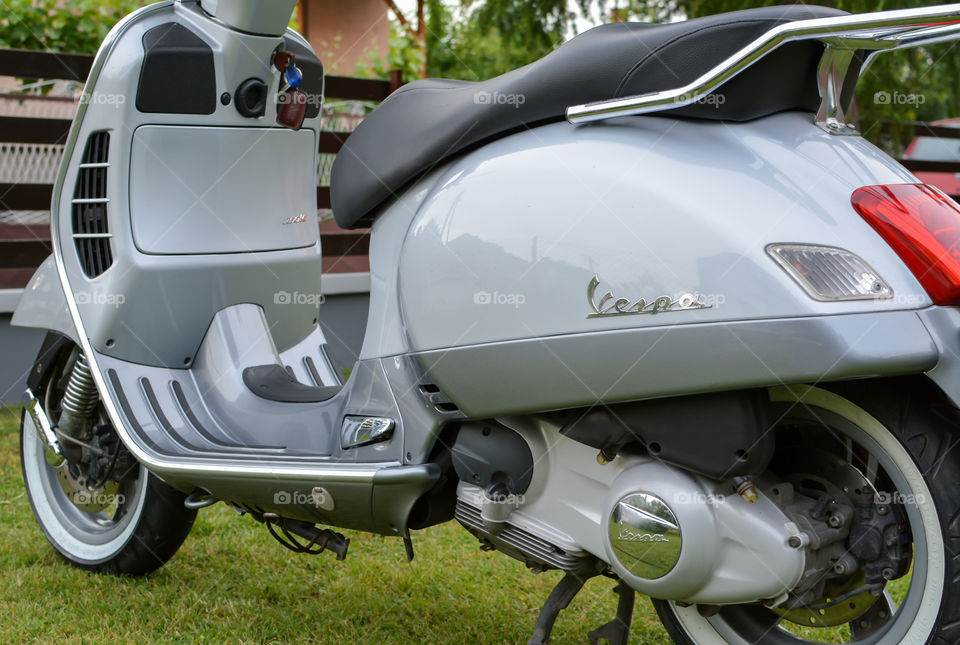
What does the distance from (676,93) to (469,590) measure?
158 centimetres

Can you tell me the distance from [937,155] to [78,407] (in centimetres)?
752

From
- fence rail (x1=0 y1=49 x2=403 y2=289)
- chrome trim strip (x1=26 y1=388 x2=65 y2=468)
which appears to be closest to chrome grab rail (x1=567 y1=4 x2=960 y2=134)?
chrome trim strip (x1=26 y1=388 x2=65 y2=468)

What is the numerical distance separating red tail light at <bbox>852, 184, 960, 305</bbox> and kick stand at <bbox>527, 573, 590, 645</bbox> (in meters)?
0.81

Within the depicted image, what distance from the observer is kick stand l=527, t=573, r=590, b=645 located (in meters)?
1.93

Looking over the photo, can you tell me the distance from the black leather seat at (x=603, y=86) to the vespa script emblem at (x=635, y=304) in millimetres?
327

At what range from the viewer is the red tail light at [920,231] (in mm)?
1514

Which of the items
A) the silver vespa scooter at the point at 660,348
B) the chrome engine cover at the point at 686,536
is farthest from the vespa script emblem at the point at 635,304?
the chrome engine cover at the point at 686,536

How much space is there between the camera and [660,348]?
5.30 feet

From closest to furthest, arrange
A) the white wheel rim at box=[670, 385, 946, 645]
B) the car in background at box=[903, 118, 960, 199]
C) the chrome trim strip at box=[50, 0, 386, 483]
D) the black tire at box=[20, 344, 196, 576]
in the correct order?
the white wheel rim at box=[670, 385, 946, 645], the chrome trim strip at box=[50, 0, 386, 483], the black tire at box=[20, 344, 196, 576], the car in background at box=[903, 118, 960, 199]

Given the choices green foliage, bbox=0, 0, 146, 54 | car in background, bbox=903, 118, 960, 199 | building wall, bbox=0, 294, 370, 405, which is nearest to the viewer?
building wall, bbox=0, 294, 370, 405

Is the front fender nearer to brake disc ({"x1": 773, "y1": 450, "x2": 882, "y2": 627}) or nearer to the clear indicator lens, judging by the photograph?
the clear indicator lens

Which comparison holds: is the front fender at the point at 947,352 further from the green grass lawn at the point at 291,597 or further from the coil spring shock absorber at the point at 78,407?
the coil spring shock absorber at the point at 78,407

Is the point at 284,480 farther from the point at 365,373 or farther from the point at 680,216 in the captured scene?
the point at 680,216

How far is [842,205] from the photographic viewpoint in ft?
5.20
